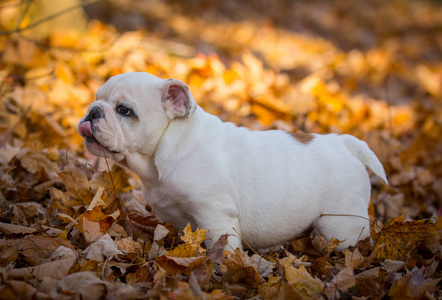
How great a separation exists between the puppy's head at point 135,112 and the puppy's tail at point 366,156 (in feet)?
3.75

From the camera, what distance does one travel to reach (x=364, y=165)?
115 inches

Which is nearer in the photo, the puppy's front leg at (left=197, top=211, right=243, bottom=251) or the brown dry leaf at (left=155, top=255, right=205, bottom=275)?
the brown dry leaf at (left=155, top=255, right=205, bottom=275)

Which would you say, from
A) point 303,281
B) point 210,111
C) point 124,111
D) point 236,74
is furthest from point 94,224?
point 236,74

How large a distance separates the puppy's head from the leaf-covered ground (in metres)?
0.33

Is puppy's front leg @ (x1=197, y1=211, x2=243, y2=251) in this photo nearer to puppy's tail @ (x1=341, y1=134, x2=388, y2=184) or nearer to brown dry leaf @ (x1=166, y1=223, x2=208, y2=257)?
brown dry leaf @ (x1=166, y1=223, x2=208, y2=257)

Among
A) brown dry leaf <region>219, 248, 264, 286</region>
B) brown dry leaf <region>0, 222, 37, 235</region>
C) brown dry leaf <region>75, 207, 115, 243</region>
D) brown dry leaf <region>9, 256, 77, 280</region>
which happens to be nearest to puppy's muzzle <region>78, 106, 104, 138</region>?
brown dry leaf <region>75, 207, 115, 243</region>

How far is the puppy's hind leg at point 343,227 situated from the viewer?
2719 millimetres

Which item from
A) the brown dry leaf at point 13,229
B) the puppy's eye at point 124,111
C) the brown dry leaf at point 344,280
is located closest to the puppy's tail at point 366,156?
the brown dry leaf at point 344,280

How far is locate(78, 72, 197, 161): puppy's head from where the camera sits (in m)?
2.42

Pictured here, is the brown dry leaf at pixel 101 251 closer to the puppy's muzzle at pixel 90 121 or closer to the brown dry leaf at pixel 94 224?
the brown dry leaf at pixel 94 224

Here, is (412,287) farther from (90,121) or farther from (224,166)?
(90,121)

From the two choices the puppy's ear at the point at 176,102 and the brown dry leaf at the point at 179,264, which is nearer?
the brown dry leaf at the point at 179,264

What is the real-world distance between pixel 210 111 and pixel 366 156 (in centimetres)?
201

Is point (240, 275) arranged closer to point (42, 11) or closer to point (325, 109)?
point (325, 109)
